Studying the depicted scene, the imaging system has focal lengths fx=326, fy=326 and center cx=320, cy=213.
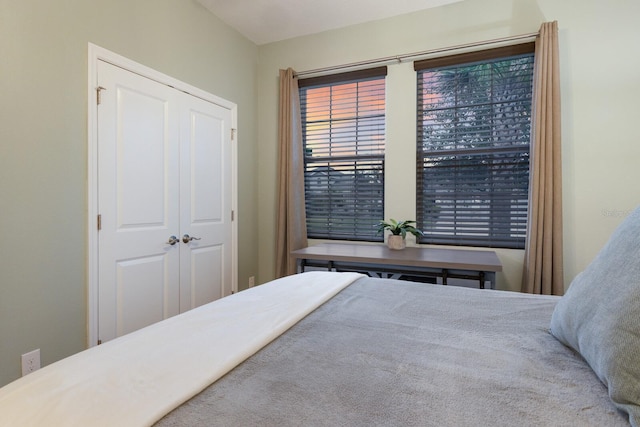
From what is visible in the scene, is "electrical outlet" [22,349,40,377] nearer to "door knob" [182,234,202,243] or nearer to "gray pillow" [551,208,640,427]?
"door knob" [182,234,202,243]

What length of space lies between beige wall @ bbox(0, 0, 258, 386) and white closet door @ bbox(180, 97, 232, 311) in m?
0.67

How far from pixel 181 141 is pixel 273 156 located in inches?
43.0

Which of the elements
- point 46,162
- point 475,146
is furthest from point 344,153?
point 46,162

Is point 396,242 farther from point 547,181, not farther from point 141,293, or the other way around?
point 141,293

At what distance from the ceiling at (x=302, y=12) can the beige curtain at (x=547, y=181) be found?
0.94 m

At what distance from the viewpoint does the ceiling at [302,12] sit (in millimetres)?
2783

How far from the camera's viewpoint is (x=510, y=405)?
2.00 feet

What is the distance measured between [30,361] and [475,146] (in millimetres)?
3375

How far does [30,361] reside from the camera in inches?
68.7

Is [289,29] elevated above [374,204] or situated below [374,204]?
above

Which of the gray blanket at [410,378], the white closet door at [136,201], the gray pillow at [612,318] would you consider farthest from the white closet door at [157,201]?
the gray pillow at [612,318]

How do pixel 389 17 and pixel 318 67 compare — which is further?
pixel 318 67

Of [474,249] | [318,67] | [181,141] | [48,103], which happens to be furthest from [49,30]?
[474,249]

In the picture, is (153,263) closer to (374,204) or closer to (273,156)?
(273,156)
